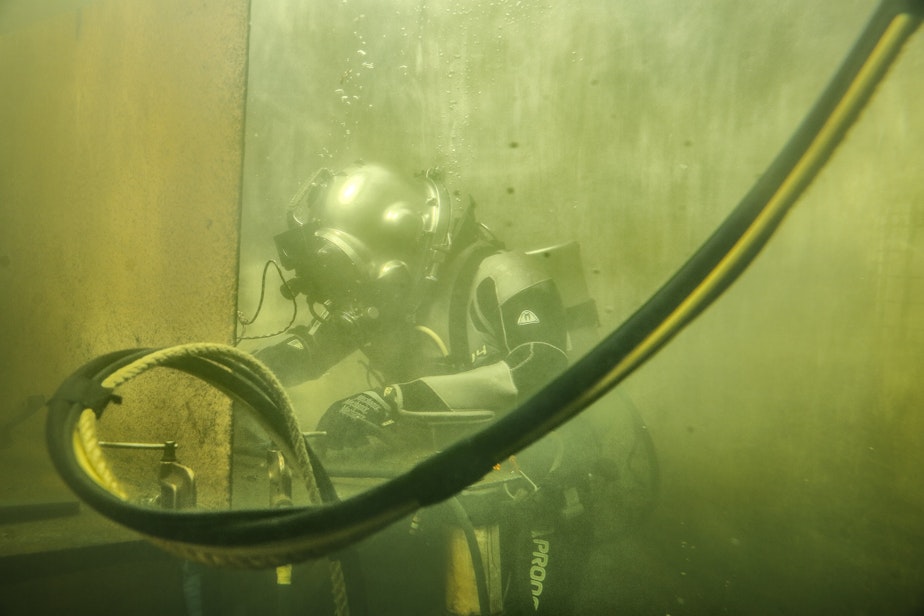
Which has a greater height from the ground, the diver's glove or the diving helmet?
the diving helmet

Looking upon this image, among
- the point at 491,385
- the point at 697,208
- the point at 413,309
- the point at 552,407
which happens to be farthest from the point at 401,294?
the point at 552,407

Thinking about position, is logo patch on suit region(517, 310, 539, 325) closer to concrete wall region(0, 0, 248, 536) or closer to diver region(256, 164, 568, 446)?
diver region(256, 164, 568, 446)

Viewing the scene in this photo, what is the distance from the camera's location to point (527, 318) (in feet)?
5.17

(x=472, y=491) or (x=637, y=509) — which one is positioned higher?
(x=472, y=491)

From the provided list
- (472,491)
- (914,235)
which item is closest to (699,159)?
(914,235)

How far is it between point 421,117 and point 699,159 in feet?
3.95

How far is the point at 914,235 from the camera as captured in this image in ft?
4.71

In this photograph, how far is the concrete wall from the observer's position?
1791 millimetres

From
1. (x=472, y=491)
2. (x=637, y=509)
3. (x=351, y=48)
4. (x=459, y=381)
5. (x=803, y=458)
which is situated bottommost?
(x=637, y=509)

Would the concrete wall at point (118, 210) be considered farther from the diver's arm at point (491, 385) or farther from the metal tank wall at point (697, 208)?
the diver's arm at point (491, 385)

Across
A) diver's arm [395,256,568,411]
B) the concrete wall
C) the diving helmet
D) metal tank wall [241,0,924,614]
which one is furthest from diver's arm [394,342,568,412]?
the concrete wall

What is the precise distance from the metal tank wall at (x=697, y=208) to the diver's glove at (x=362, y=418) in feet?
2.88

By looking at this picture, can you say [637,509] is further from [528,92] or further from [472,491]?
[528,92]

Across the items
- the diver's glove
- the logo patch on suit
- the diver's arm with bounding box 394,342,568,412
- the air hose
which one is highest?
the air hose
